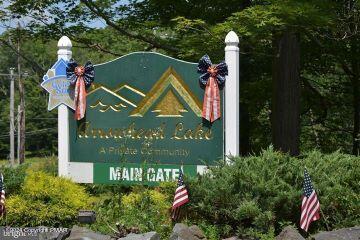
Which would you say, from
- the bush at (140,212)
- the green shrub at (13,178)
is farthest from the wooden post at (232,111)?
the green shrub at (13,178)

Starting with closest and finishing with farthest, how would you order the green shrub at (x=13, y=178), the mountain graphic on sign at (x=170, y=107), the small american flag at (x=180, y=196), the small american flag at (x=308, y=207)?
1. the small american flag at (x=308, y=207)
2. the small american flag at (x=180, y=196)
3. the green shrub at (x=13, y=178)
4. the mountain graphic on sign at (x=170, y=107)

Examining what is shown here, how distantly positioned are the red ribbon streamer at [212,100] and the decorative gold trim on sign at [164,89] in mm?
131

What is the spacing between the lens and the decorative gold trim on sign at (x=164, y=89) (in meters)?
8.05

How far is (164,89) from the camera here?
8.21m

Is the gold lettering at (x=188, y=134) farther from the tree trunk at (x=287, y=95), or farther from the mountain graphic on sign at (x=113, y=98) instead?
the tree trunk at (x=287, y=95)

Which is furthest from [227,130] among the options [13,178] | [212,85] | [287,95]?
[287,95]

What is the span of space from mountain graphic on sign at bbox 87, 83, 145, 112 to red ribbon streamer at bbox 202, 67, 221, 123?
97cm

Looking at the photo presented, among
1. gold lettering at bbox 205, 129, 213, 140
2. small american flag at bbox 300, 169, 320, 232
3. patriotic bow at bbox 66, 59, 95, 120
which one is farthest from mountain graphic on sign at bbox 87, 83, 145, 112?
small american flag at bbox 300, 169, 320, 232

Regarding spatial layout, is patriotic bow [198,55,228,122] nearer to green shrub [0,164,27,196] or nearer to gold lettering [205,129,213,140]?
gold lettering [205,129,213,140]

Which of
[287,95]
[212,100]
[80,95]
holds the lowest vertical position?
[212,100]

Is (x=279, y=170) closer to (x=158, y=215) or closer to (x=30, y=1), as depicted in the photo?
(x=158, y=215)

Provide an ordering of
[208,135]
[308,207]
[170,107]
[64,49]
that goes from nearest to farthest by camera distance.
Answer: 1. [308,207]
2. [208,135]
3. [170,107]
4. [64,49]

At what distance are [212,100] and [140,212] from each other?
1882mm

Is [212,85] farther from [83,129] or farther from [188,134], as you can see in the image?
[83,129]
